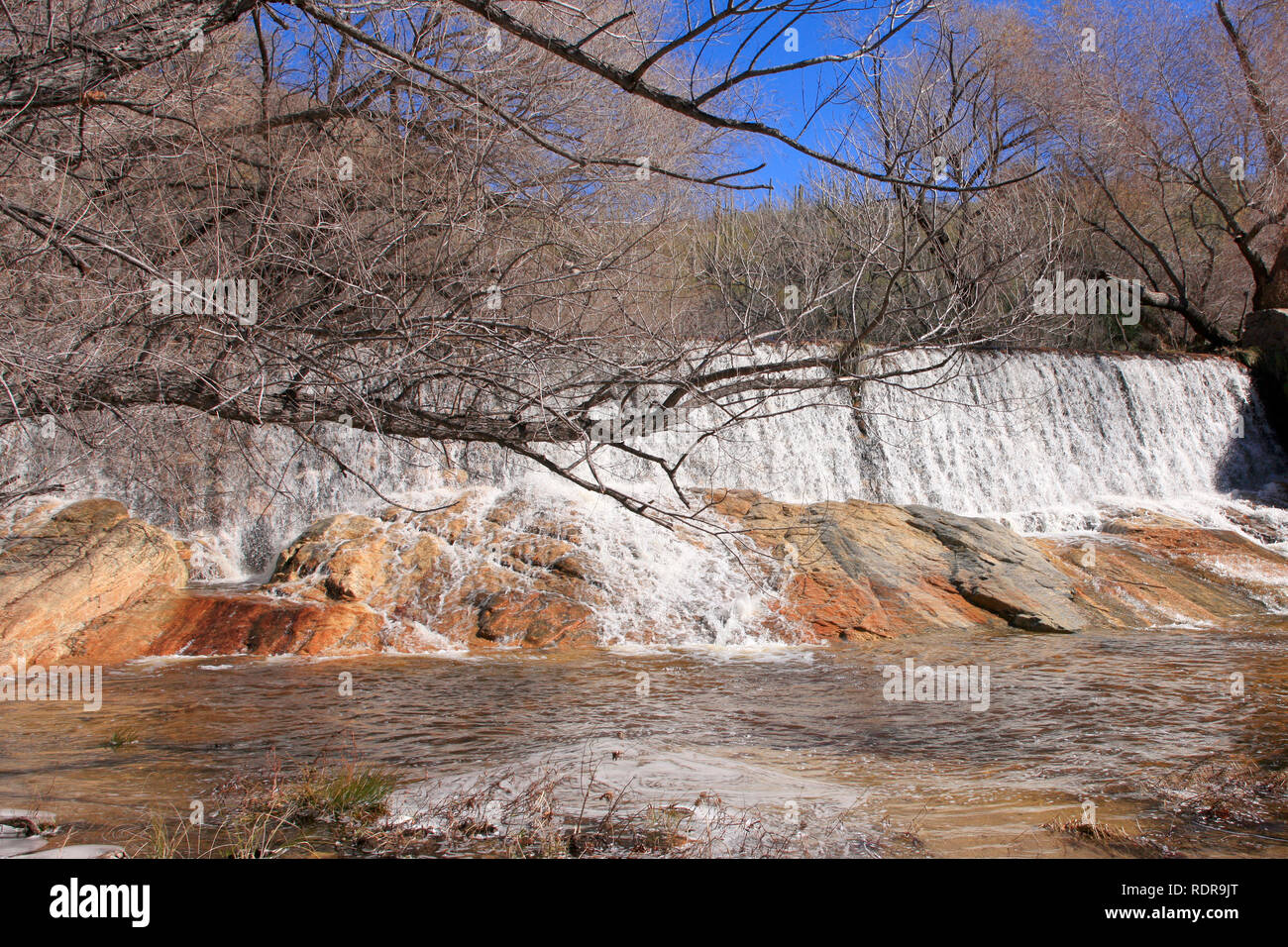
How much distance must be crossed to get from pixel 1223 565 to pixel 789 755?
9.66 meters

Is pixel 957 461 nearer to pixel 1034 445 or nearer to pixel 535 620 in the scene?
pixel 1034 445

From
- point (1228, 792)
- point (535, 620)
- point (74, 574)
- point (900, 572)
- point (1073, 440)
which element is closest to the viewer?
point (1228, 792)

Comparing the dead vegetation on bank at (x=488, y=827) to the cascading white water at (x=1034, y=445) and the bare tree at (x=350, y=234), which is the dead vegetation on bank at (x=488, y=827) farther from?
the cascading white water at (x=1034, y=445)

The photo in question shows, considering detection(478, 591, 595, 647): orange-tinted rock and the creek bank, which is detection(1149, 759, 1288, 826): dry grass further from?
detection(478, 591, 595, 647): orange-tinted rock

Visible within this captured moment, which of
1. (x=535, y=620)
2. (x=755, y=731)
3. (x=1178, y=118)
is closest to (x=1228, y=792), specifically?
(x=755, y=731)

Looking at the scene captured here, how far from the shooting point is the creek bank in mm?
9430

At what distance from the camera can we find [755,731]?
639cm

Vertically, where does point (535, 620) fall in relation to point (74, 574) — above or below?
below

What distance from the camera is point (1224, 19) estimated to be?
19469 mm

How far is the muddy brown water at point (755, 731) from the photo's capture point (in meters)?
4.40

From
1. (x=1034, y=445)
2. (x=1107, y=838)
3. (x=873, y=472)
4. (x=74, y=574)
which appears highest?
(x=1034, y=445)

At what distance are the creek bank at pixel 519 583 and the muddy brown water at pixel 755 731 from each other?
2.25 ft

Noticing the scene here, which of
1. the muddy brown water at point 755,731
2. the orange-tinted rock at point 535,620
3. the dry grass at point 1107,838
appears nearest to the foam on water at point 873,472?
the orange-tinted rock at point 535,620

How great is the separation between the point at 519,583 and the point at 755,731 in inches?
185
